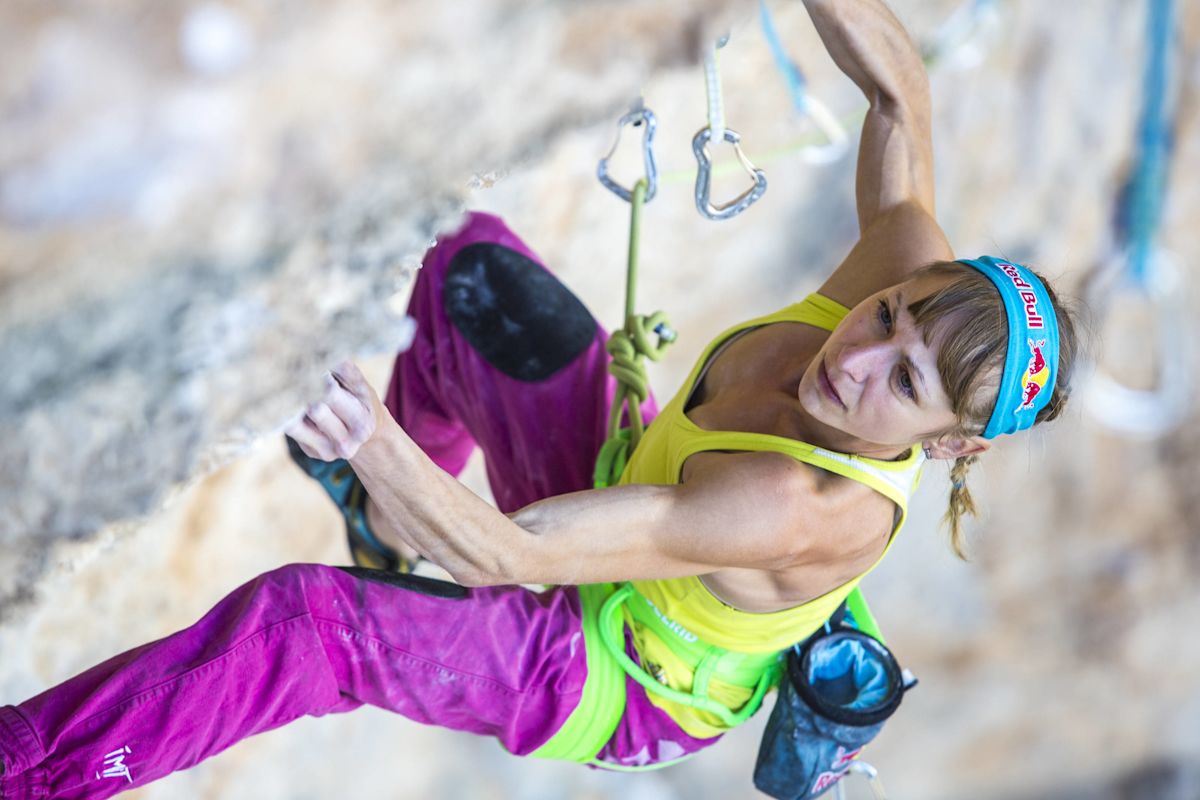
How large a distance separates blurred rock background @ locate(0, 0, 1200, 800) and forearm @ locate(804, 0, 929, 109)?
0.77 ft

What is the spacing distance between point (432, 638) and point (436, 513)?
29 cm

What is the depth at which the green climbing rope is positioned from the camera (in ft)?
4.50

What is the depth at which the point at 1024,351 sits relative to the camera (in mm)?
1075

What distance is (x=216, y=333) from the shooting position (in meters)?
0.79

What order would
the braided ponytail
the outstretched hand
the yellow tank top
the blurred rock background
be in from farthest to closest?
1. the braided ponytail
2. the yellow tank top
3. the outstretched hand
4. the blurred rock background

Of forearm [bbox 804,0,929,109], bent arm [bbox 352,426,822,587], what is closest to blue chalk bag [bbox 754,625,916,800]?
bent arm [bbox 352,426,822,587]

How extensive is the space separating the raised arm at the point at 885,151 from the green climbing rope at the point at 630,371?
0.21 m

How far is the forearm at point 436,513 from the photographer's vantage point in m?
0.90

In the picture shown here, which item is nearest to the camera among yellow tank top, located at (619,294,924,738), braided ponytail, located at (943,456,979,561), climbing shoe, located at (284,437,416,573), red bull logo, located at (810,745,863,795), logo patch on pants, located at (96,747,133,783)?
logo patch on pants, located at (96,747,133,783)

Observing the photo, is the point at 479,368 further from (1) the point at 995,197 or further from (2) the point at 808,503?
(1) the point at 995,197

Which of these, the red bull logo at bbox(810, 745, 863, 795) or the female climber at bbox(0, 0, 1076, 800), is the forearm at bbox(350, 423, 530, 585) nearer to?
the female climber at bbox(0, 0, 1076, 800)

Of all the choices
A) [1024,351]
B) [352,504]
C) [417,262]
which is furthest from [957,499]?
[352,504]

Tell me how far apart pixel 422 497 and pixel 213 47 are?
0.36 meters

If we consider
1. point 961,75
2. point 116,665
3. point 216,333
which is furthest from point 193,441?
point 961,75
